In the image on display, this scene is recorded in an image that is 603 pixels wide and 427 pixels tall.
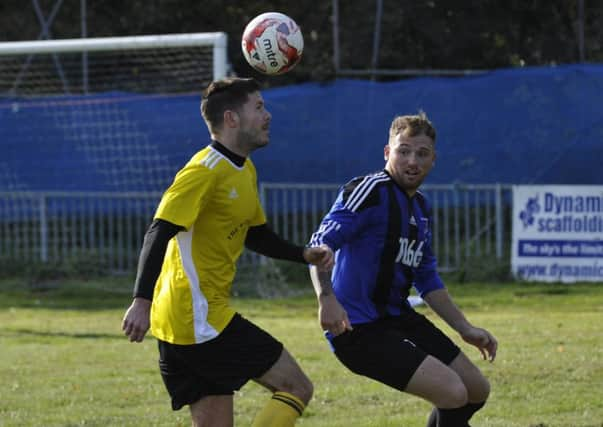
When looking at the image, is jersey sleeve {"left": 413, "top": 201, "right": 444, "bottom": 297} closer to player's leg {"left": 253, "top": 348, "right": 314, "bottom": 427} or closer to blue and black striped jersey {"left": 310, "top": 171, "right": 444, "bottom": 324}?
blue and black striped jersey {"left": 310, "top": 171, "right": 444, "bottom": 324}

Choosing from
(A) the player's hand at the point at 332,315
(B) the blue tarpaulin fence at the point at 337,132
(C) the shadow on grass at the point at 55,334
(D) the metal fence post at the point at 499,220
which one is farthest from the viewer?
(B) the blue tarpaulin fence at the point at 337,132

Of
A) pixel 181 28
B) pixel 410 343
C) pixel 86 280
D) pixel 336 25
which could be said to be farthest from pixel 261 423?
pixel 181 28

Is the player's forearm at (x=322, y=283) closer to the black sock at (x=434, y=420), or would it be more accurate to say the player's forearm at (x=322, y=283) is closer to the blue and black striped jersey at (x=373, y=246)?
A: the blue and black striped jersey at (x=373, y=246)

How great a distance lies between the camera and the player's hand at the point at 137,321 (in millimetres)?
5320

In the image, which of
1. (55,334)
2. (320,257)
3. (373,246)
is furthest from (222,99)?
(55,334)

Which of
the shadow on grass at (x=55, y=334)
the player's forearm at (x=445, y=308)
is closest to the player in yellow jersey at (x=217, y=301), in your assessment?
the player's forearm at (x=445, y=308)

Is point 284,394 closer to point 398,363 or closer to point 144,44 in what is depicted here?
point 398,363

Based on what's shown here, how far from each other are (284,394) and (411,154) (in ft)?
4.37

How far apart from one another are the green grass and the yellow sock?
6.76ft

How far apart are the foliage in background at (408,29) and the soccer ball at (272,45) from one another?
8.52 m

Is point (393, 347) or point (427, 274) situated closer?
point (393, 347)

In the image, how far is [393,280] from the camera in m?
6.14

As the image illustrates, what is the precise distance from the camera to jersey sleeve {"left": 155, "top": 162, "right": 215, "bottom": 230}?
556 centimetres

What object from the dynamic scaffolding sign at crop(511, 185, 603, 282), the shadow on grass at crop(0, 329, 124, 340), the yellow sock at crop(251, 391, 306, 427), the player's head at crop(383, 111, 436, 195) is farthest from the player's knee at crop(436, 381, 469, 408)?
the dynamic scaffolding sign at crop(511, 185, 603, 282)
